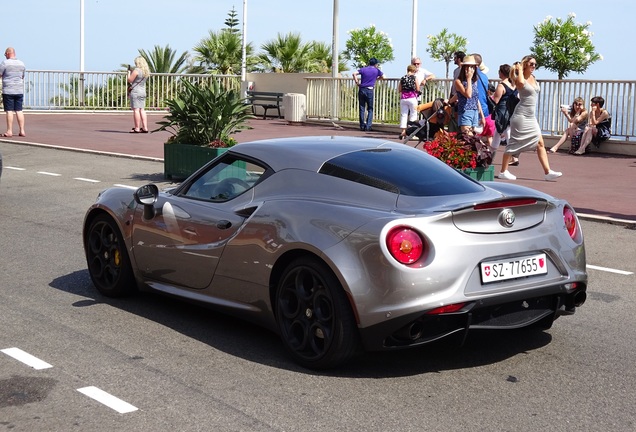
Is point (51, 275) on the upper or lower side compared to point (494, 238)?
lower

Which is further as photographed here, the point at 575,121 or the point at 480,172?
the point at 575,121

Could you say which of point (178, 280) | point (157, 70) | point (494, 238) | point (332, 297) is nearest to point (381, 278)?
point (332, 297)

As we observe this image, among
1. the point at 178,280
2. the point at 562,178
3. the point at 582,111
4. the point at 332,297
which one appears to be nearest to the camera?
the point at 332,297

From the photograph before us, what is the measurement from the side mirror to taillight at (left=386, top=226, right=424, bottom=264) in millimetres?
2345

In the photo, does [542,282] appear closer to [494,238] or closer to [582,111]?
[494,238]

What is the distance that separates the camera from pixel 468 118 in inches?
656

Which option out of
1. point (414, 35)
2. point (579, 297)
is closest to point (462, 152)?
point (579, 297)

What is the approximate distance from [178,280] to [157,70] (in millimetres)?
46920

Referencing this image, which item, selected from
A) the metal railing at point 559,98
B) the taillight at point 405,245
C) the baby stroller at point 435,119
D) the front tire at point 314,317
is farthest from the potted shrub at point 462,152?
the metal railing at point 559,98

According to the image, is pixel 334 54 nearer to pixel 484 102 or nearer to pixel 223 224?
Answer: pixel 484 102

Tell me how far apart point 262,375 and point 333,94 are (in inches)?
1017

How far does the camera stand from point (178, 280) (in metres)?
7.35

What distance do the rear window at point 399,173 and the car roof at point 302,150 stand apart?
0.09 meters

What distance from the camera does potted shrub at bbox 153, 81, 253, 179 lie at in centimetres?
1614
